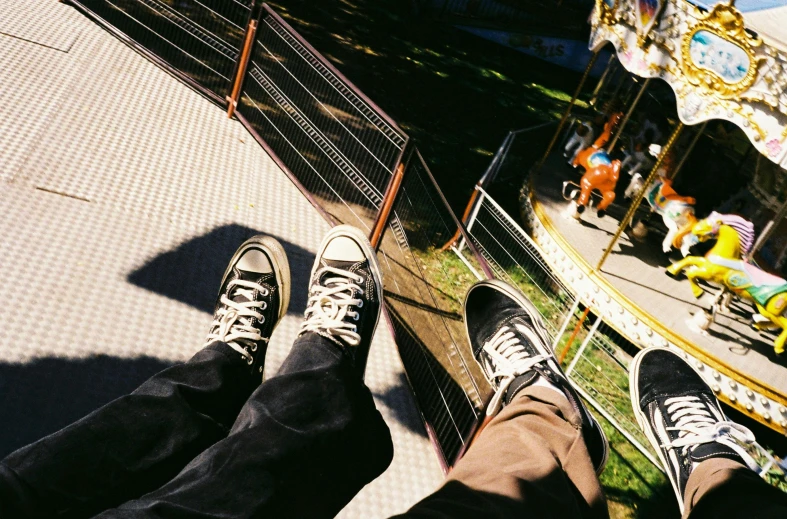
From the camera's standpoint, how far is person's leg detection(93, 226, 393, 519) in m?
1.85

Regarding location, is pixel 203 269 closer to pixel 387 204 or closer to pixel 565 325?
pixel 387 204

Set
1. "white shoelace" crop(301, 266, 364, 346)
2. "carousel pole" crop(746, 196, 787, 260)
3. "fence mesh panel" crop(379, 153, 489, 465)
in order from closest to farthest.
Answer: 1. "white shoelace" crop(301, 266, 364, 346)
2. "fence mesh panel" crop(379, 153, 489, 465)
3. "carousel pole" crop(746, 196, 787, 260)

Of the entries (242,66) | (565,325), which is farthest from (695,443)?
(242,66)

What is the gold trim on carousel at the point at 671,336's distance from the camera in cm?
641

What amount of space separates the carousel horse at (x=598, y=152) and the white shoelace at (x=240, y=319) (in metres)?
6.69

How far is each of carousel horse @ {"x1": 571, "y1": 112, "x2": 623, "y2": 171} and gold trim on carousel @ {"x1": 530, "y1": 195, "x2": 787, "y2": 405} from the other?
149cm

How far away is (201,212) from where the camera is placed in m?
4.62

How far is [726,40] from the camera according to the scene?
592 centimetres

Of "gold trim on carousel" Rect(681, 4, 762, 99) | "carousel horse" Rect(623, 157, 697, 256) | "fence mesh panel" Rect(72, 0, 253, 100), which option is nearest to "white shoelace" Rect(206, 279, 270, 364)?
"fence mesh panel" Rect(72, 0, 253, 100)

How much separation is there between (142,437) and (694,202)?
7.74m

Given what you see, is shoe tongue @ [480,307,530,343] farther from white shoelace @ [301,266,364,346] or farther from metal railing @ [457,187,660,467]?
metal railing @ [457,187,660,467]

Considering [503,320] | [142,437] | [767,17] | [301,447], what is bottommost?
[142,437]

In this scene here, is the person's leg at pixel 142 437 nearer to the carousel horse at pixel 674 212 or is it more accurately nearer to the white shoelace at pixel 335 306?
the white shoelace at pixel 335 306

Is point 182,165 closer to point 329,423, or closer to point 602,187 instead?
point 329,423
